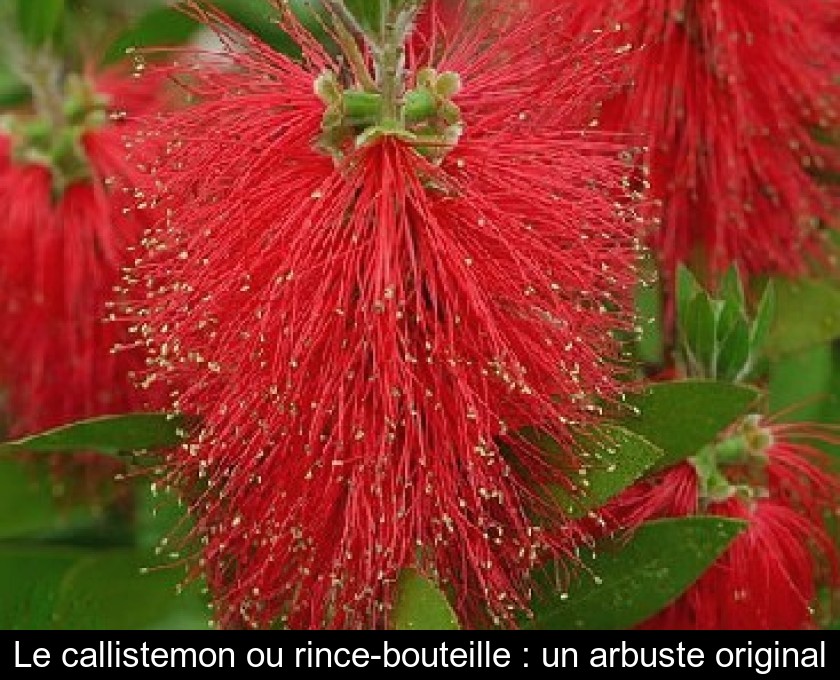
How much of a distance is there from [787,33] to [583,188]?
0.36 metres

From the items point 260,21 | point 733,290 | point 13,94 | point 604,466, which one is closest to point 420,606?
point 604,466

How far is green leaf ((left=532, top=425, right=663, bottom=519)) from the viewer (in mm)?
1323

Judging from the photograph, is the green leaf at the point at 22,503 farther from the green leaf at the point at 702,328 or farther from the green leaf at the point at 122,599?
the green leaf at the point at 702,328

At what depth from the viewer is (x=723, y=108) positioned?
5.17 ft

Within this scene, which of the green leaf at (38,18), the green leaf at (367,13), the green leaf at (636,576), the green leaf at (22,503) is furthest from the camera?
the green leaf at (22,503)

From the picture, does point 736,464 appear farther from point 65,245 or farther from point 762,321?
point 65,245

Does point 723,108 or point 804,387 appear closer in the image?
point 723,108

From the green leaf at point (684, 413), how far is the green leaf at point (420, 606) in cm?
24

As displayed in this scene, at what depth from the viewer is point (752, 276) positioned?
Answer: 1.69 metres

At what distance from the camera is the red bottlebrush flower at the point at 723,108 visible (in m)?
1.54

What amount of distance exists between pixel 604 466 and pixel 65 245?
65cm

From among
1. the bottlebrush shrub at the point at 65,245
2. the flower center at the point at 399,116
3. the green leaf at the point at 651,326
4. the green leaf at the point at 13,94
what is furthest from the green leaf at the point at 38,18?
the green leaf at the point at 651,326

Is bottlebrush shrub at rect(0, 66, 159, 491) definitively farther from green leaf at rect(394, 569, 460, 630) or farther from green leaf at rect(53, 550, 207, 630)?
green leaf at rect(394, 569, 460, 630)
